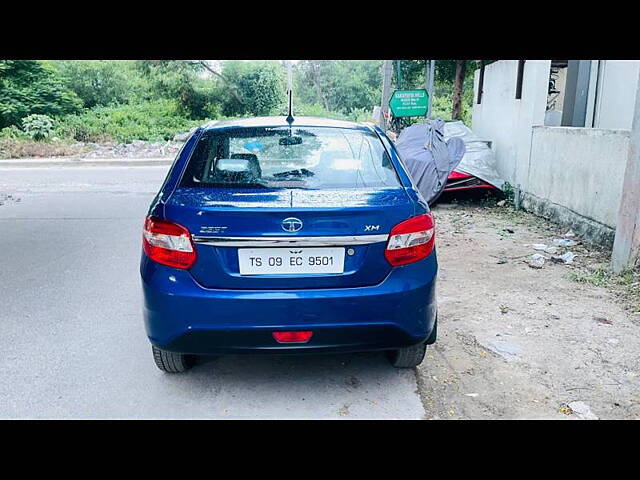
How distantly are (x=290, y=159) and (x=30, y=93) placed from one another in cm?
2439

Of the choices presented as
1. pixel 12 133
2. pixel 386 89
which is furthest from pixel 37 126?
pixel 386 89

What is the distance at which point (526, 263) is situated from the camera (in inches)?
240

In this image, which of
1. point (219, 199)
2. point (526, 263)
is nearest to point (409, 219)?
point (219, 199)

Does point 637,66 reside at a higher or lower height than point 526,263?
higher

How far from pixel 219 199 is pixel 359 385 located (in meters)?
1.43

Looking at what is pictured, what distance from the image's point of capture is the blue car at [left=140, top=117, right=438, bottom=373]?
283 cm

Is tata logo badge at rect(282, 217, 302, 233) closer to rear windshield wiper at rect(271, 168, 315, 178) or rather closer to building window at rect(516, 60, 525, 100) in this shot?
rear windshield wiper at rect(271, 168, 315, 178)

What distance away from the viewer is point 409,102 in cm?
1162

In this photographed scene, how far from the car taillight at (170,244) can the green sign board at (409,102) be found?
9312 mm

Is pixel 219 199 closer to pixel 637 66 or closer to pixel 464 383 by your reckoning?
pixel 464 383

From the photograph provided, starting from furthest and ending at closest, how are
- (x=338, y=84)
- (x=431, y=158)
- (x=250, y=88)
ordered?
1. (x=338, y=84)
2. (x=250, y=88)
3. (x=431, y=158)

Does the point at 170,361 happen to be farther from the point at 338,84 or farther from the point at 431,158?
the point at 338,84

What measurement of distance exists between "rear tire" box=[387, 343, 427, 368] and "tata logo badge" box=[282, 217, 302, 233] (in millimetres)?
1114
